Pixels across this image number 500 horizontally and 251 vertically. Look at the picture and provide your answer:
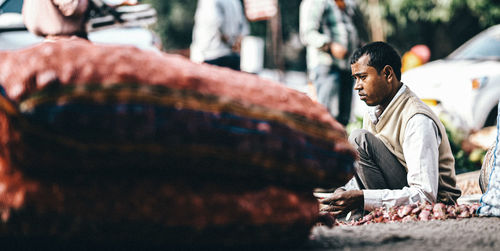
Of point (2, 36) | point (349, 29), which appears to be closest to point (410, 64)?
point (349, 29)

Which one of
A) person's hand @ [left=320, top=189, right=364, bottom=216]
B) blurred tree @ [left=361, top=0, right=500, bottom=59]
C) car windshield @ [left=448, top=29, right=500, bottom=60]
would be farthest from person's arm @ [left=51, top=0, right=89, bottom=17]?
blurred tree @ [left=361, top=0, right=500, bottom=59]

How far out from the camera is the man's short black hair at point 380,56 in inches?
119

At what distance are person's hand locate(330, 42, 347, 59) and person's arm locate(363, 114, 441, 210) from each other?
269cm

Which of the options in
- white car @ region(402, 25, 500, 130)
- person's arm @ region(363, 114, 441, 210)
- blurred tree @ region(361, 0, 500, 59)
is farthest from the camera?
blurred tree @ region(361, 0, 500, 59)

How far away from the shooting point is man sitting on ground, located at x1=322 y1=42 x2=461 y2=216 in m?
2.69

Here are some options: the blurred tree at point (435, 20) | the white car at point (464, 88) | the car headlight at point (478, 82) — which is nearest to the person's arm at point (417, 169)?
the white car at point (464, 88)

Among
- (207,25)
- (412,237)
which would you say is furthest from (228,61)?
(412,237)

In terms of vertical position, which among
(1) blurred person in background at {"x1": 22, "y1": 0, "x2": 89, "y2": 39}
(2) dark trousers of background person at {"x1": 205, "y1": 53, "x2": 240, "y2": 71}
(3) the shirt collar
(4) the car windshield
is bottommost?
(4) the car windshield

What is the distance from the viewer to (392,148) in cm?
295

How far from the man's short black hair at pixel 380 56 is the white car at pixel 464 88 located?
3.42 meters

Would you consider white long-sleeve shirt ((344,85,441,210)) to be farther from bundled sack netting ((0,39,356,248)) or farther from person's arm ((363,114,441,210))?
bundled sack netting ((0,39,356,248))

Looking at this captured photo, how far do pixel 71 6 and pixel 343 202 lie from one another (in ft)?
5.31

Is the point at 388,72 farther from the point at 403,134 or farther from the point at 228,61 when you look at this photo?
the point at 228,61

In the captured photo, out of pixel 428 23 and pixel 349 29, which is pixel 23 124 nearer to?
pixel 349 29
